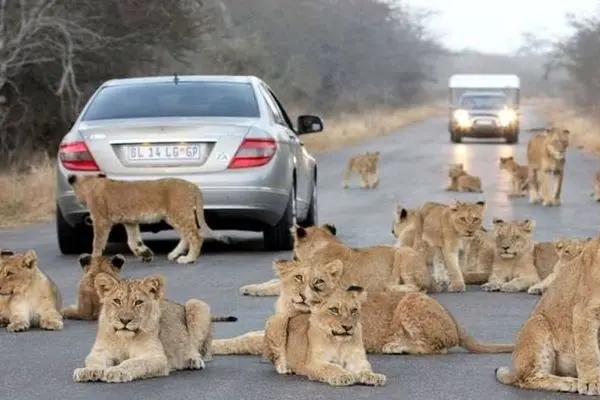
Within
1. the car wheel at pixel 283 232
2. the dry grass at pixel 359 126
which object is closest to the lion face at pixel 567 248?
the car wheel at pixel 283 232

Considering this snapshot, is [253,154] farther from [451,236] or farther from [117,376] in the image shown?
[117,376]

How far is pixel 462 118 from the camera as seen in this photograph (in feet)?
144

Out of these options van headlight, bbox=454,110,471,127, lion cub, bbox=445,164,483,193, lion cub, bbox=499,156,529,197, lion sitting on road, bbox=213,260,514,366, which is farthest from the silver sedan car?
van headlight, bbox=454,110,471,127

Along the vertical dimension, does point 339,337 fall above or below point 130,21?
below

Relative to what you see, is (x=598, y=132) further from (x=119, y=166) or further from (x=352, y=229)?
(x=119, y=166)

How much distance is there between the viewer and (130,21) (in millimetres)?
27203

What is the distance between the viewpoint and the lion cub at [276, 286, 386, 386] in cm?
660

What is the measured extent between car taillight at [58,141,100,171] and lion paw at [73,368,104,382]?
214 inches

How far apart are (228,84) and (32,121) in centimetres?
1457

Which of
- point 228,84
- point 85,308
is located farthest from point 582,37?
point 85,308

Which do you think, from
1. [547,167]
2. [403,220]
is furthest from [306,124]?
[547,167]

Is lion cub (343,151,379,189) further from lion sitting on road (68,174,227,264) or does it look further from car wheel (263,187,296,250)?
lion sitting on road (68,174,227,264)

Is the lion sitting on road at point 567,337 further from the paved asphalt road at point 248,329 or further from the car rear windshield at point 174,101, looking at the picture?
the car rear windshield at point 174,101

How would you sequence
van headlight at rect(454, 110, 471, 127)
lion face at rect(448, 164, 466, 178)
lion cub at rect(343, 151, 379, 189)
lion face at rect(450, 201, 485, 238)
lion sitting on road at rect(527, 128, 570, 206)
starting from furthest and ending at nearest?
van headlight at rect(454, 110, 471, 127) < lion cub at rect(343, 151, 379, 189) < lion face at rect(448, 164, 466, 178) < lion sitting on road at rect(527, 128, 570, 206) < lion face at rect(450, 201, 485, 238)
